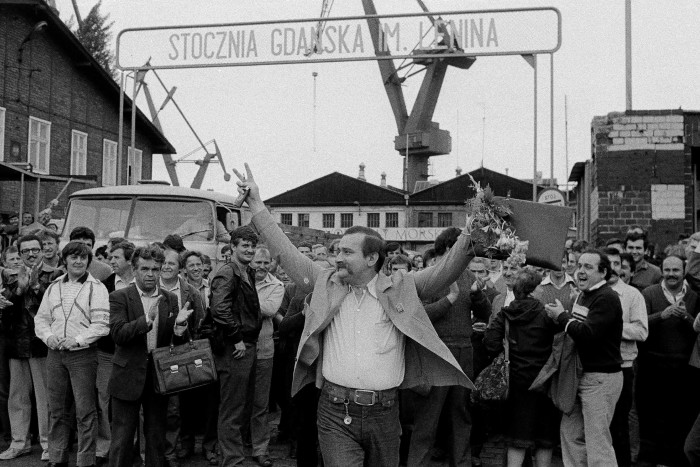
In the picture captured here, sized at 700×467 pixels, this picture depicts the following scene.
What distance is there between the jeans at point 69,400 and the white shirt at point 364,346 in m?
3.34

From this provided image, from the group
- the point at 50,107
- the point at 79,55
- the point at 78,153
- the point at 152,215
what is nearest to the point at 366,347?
the point at 152,215

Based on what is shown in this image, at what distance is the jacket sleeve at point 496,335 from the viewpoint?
25.0 ft

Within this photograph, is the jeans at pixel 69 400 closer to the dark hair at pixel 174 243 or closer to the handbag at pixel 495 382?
the dark hair at pixel 174 243

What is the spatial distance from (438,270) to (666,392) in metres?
3.95

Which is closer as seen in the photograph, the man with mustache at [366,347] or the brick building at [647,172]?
the man with mustache at [366,347]

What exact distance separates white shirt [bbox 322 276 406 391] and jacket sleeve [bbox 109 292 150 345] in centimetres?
230

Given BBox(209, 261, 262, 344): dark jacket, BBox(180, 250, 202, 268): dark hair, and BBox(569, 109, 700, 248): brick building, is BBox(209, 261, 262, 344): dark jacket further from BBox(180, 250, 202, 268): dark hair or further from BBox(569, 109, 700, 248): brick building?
BBox(569, 109, 700, 248): brick building

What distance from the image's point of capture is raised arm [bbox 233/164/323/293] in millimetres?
5484

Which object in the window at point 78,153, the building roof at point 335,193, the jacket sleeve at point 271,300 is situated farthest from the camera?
the building roof at point 335,193

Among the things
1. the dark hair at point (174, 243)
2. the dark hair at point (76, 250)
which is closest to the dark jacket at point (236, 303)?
the dark hair at point (76, 250)

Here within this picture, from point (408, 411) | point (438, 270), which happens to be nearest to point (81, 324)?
point (408, 411)

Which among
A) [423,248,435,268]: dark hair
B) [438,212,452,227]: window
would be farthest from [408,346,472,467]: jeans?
[438,212,452,227]: window

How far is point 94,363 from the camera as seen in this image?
309 inches

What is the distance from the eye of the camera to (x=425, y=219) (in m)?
71.0
